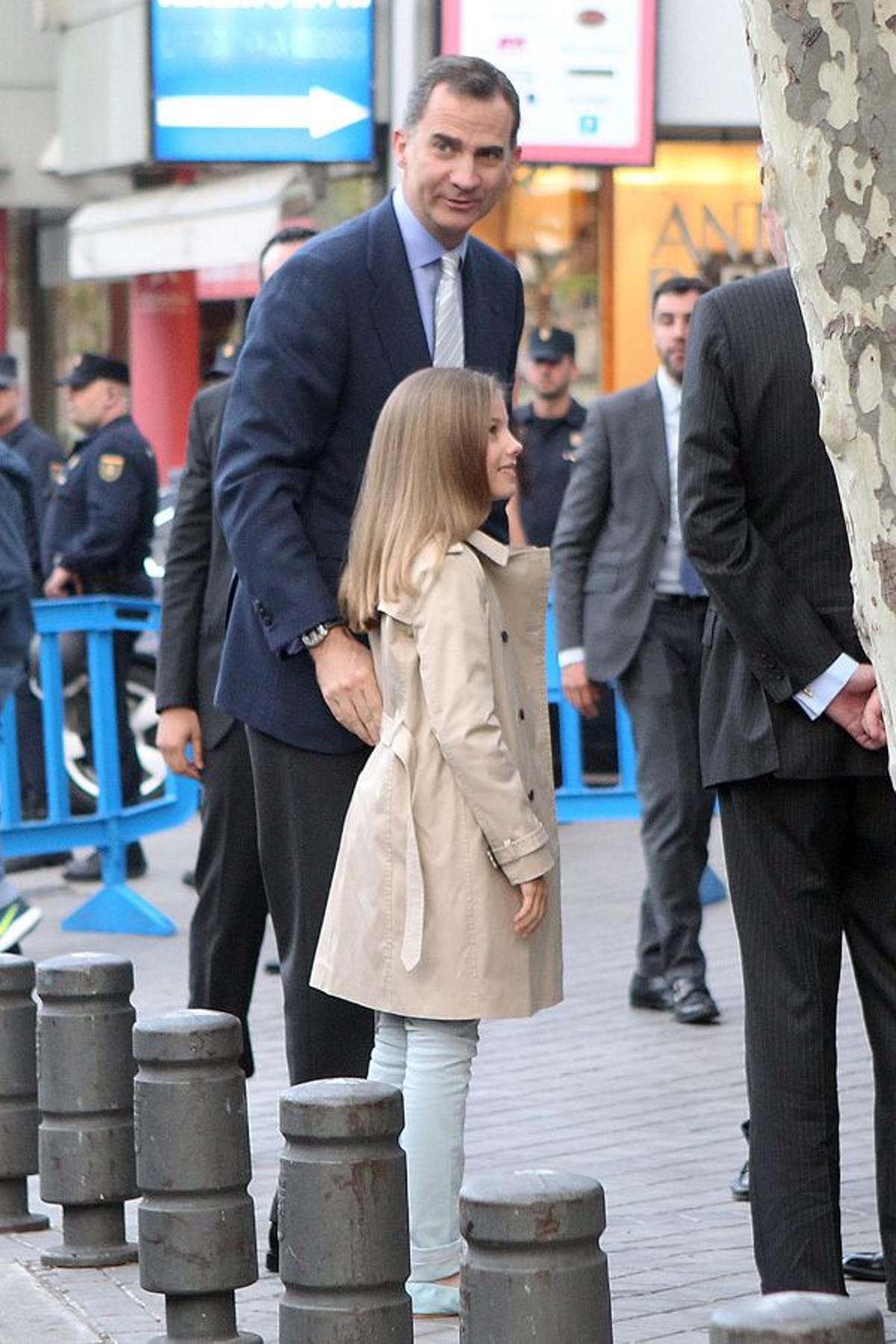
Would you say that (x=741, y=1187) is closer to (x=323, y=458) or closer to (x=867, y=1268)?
(x=867, y=1268)

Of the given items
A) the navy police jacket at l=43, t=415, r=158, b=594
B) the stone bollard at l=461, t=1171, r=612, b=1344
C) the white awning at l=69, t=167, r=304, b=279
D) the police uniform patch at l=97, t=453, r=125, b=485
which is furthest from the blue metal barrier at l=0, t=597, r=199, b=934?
the stone bollard at l=461, t=1171, r=612, b=1344

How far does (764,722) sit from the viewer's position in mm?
4672

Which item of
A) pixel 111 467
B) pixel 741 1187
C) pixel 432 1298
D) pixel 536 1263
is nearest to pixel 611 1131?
pixel 741 1187

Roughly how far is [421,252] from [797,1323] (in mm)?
2729

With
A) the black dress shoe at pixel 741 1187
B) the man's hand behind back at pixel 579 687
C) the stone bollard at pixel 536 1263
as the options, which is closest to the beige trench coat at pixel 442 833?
the stone bollard at pixel 536 1263

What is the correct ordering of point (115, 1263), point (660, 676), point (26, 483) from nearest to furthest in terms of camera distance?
1. point (115, 1263)
2. point (660, 676)
3. point (26, 483)

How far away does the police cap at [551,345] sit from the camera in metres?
13.2

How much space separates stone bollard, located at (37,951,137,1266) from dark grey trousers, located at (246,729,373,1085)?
1.45 ft

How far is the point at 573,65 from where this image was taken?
554 inches

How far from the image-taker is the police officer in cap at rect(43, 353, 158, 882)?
11828 mm

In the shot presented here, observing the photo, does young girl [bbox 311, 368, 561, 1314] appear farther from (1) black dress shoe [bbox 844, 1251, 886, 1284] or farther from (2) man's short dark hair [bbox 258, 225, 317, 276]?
(2) man's short dark hair [bbox 258, 225, 317, 276]

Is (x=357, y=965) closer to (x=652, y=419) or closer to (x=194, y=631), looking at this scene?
(x=194, y=631)

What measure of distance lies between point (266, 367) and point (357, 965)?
1.08 m

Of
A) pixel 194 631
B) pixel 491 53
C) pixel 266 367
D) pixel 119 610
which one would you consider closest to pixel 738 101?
pixel 491 53
